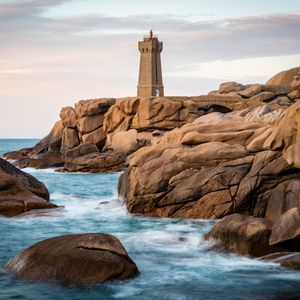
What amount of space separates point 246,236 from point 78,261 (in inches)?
178

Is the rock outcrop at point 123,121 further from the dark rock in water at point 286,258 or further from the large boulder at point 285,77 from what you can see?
the dark rock in water at point 286,258

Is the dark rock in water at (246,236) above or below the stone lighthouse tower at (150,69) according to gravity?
below

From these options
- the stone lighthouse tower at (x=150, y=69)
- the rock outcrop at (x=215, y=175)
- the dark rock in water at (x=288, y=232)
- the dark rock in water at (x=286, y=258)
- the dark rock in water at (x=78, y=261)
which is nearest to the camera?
the dark rock in water at (x=78, y=261)

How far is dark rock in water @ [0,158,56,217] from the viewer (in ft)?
73.0

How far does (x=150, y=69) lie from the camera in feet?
247

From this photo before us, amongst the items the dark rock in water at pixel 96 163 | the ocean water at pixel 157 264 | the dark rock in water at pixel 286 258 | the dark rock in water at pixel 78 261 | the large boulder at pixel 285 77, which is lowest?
the dark rock in water at pixel 96 163

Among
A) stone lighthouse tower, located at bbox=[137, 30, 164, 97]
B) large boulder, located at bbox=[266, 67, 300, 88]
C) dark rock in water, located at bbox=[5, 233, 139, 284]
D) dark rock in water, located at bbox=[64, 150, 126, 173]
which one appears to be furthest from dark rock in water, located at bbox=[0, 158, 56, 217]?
stone lighthouse tower, located at bbox=[137, 30, 164, 97]

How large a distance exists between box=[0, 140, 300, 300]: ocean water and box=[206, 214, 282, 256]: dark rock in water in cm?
35

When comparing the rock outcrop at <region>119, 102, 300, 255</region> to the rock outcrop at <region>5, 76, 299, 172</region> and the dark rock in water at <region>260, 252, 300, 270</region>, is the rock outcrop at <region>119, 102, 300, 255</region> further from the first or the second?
the rock outcrop at <region>5, 76, 299, 172</region>

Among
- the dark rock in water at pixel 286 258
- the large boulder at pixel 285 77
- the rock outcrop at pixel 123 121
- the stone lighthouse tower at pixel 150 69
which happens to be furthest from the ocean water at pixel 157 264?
the stone lighthouse tower at pixel 150 69

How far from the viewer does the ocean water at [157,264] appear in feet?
40.3

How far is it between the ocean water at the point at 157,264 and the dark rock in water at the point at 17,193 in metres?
0.71

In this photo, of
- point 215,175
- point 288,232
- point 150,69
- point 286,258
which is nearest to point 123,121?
point 150,69

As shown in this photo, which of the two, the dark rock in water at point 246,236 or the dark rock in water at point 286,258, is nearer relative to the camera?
the dark rock in water at point 286,258
